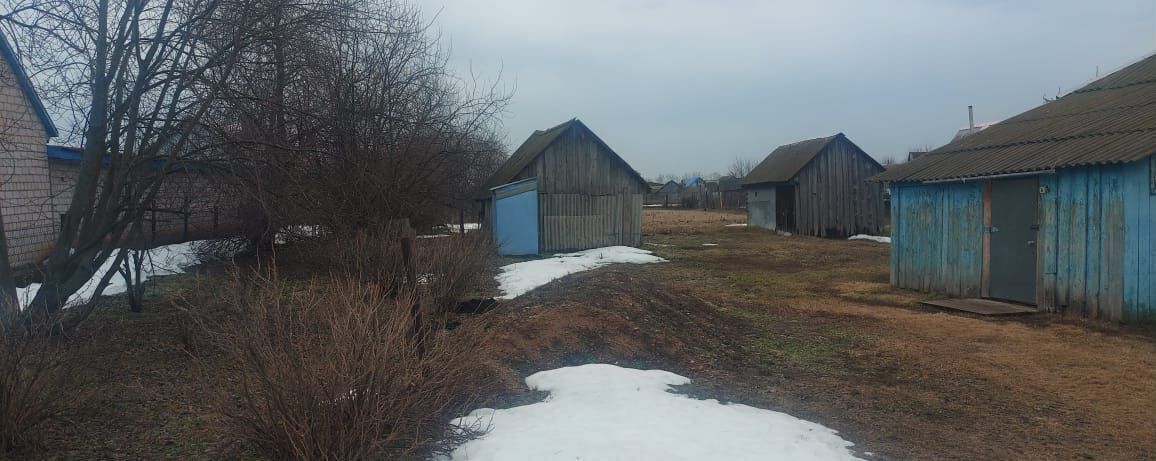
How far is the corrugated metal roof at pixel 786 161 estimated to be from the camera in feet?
96.7

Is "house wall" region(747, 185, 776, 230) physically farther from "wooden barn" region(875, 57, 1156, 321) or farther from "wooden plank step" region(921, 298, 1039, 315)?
"wooden plank step" region(921, 298, 1039, 315)

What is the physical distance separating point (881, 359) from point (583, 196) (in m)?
15.3

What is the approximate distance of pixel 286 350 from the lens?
3.91 metres

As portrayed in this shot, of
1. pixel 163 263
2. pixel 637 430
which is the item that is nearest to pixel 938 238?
pixel 637 430

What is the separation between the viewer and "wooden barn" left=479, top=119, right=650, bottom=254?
68.9 feet

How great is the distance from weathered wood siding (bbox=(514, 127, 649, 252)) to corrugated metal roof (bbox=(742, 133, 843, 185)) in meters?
8.93

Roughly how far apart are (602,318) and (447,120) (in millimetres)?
5813

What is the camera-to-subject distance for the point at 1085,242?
9.76 metres

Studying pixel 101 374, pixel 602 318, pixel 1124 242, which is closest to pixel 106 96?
pixel 101 374

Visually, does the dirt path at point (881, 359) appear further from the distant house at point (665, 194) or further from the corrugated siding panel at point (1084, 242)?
the distant house at point (665, 194)

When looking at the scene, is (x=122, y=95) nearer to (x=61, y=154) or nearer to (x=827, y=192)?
(x=61, y=154)

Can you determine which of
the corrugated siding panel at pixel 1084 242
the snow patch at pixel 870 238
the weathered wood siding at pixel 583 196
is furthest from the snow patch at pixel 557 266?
the snow patch at pixel 870 238

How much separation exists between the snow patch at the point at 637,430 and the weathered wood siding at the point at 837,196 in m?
25.1

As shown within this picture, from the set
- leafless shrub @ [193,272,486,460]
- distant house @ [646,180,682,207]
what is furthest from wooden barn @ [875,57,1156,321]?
distant house @ [646,180,682,207]
